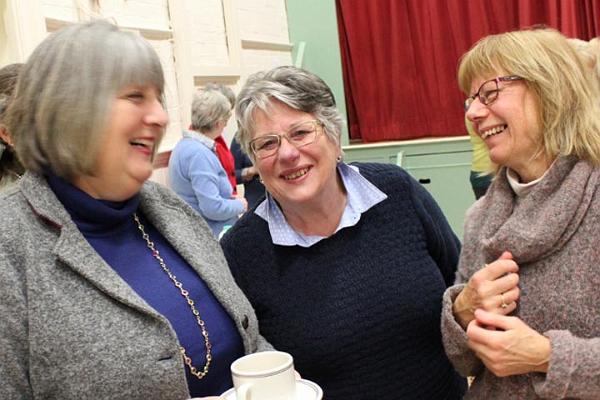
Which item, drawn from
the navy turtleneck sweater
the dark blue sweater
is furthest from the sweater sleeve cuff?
the navy turtleneck sweater

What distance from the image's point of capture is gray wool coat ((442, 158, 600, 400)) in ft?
3.44

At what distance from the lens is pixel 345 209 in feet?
4.97

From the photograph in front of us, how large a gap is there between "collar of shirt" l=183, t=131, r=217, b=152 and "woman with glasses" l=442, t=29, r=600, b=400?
9.00 feet

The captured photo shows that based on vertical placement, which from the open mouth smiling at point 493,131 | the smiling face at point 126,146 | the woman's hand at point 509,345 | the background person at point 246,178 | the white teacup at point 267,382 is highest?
the smiling face at point 126,146

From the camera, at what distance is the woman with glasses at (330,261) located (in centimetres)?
141

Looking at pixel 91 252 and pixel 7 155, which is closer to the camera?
pixel 91 252

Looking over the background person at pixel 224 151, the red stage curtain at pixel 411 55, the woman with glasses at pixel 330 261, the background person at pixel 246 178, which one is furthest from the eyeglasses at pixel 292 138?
the red stage curtain at pixel 411 55

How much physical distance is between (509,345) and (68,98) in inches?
33.9

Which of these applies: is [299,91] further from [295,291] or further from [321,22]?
[321,22]

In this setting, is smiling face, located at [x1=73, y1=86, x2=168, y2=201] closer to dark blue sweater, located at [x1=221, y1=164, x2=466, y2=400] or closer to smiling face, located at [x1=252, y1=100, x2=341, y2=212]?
smiling face, located at [x1=252, y1=100, x2=341, y2=212]

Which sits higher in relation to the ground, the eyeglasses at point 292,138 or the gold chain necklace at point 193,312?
the eyeglasses at point 292,138

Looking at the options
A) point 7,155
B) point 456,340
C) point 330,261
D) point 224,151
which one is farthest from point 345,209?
point 224,151

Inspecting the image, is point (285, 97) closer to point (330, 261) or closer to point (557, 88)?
point (330, 261)

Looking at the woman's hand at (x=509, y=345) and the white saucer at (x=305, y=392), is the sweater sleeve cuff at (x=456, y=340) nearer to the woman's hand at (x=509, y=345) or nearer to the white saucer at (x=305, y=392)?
the woman's hand at (x=509, y=345)
